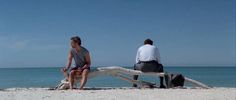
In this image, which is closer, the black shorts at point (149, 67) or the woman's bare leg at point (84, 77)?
the woman's bare leg at point (84, 77)

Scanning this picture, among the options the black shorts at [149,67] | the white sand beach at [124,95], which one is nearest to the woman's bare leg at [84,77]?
the white sand beach at [124,95]

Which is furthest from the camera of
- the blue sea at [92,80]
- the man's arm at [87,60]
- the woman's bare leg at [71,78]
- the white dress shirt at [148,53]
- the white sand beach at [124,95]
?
the blue sea at [92,80]

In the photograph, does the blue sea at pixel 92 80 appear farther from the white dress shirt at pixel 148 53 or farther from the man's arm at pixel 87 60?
the white dress shirt at pixel 148 53

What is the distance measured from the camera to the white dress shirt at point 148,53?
1188 centimetres

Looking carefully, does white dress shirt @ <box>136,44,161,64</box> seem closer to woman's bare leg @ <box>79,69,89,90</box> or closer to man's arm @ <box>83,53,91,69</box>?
man's arm @ <box>83,53,91,69</box>

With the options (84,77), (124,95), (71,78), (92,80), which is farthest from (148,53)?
(92,80)

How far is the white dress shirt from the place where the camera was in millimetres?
11875

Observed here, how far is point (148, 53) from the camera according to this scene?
11.9 meters

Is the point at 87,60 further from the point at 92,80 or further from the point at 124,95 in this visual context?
the point at 92,80

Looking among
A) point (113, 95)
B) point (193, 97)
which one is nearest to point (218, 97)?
point (193, 97)

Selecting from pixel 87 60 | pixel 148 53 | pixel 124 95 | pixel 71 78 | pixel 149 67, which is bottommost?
pixel 124 95

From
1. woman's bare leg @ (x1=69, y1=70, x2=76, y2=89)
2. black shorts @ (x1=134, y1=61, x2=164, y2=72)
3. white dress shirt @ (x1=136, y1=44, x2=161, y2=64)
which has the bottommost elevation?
woman's bare leg @ (x1=69, y1=70, x2=76, y2=89)

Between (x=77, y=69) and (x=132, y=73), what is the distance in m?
1.41

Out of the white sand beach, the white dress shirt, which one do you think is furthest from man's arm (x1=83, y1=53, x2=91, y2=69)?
the white dress shirt
